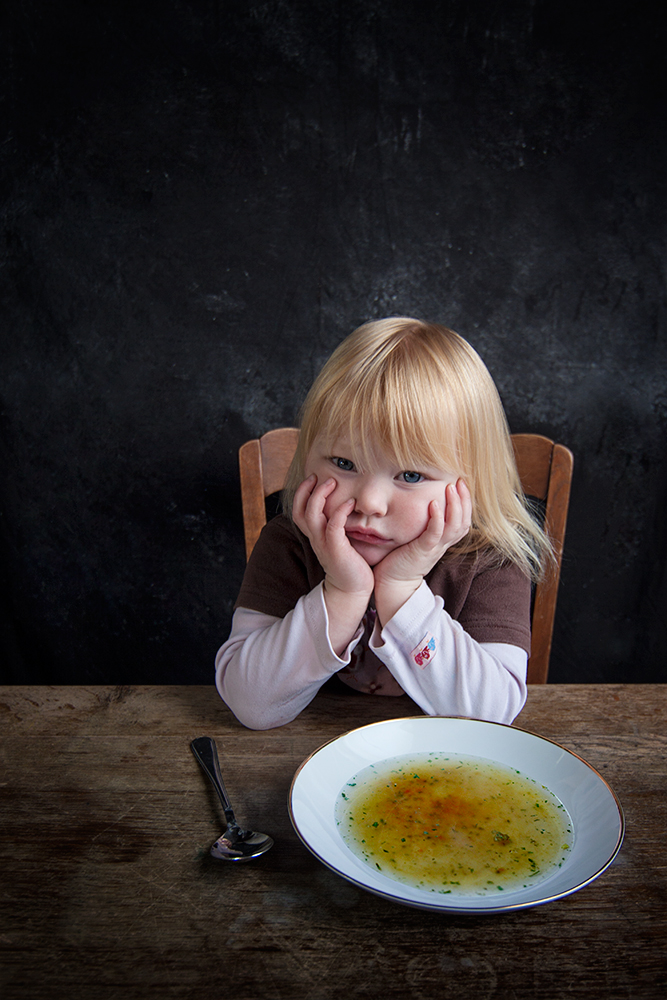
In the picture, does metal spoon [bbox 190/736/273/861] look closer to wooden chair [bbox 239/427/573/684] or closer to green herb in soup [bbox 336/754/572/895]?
green herb in soup [bbox 336/754/572/895]

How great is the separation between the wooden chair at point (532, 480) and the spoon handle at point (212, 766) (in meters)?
0.60

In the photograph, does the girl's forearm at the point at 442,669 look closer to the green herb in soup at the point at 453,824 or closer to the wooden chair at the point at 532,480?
the green herb in soup at the point at 453,824

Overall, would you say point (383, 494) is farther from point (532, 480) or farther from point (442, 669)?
point (532, 480)

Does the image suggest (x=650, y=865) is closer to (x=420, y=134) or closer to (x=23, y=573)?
(x=420, y=134)

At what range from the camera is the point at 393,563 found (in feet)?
3.10

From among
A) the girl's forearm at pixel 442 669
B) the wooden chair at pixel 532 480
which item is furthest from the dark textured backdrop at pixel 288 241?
the girl's forearm at pixel 442 669

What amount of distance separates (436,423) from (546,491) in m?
0.44

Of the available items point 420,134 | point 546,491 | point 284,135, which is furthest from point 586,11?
point 546,491

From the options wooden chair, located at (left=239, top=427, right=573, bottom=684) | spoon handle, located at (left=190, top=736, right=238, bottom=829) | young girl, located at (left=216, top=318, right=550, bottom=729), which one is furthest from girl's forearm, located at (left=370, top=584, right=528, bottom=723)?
wooden chair, located at (left=239, top=427, right=573, bottom=684)

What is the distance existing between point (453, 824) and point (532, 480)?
82 cm

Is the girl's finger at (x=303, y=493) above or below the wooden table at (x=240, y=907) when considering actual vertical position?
above

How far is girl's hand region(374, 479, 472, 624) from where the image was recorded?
924mm

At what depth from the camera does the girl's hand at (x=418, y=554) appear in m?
0.92

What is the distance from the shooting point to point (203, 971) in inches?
19.5
